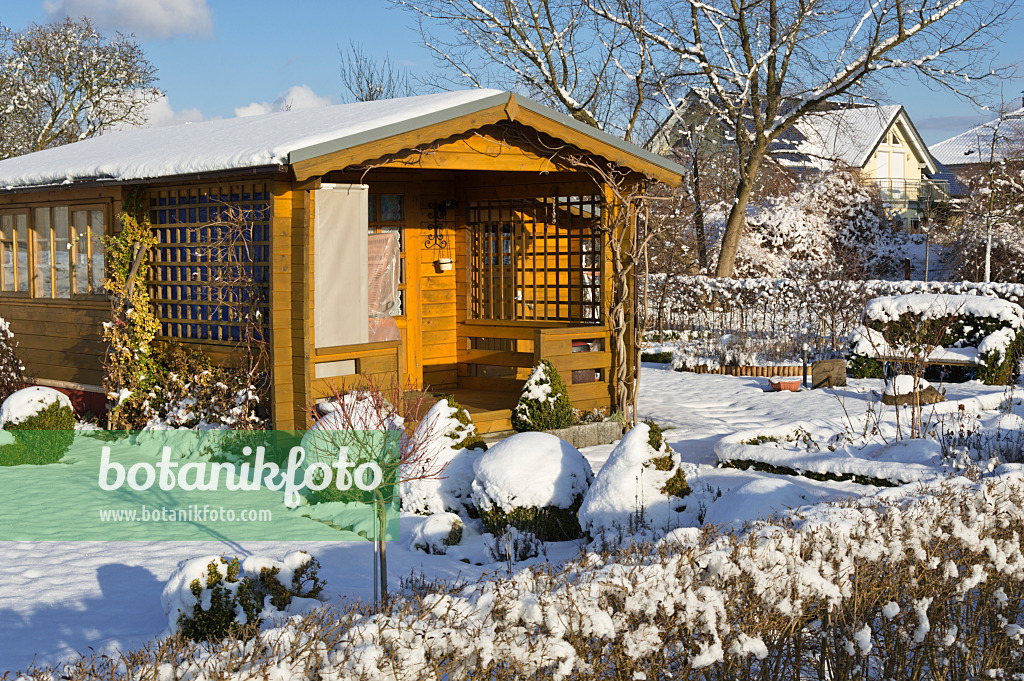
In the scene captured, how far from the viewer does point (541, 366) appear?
9.35 metres

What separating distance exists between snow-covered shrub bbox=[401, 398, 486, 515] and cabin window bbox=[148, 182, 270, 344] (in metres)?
2.11

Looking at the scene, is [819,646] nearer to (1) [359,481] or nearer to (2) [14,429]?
(1) [359,481]

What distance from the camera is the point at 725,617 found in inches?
131

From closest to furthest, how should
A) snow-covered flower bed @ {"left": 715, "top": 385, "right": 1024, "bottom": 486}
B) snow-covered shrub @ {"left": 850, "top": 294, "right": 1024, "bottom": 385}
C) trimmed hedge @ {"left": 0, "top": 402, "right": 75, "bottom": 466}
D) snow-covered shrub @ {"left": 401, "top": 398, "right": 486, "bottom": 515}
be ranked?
snow-covered shrub @ {"left": 401, "top": 398, "right": 486, "bottom": 515}
snow-covered flower bed @ {"left": 715, "top": 385, "right": 1024, "bottom": 486}
trimmed hedge @ {"left": 0, "top": 402, "right": 75, "bottom": 466}
snow-covered shrub @ {"left": 850, "top": 294, "right": 1024, "bottom": 385}

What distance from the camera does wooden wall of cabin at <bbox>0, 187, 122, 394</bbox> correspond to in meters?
10.1

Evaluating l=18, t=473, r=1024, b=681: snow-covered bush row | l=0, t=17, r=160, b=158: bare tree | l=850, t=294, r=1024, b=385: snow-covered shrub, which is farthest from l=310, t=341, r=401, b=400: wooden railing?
l=0, t=17, r=160, b=158: bare tree

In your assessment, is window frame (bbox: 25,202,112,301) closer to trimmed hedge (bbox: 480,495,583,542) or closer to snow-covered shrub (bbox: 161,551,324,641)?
trimmed hedge (bbox: 480,495,583,542)

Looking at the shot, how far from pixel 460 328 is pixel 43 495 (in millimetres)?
5341

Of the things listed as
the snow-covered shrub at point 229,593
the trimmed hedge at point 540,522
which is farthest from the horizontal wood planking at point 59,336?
the snow-covered shrub at point 229,593

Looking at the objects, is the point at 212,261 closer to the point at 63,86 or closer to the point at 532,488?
the point at 532,488

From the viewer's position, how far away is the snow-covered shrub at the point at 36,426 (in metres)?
8.93

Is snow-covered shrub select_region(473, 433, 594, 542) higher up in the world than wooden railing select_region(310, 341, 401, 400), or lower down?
lower down

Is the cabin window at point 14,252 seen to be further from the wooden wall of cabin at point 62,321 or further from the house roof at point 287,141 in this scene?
the house roof at point 287,141

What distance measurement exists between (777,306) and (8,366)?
481 inches
